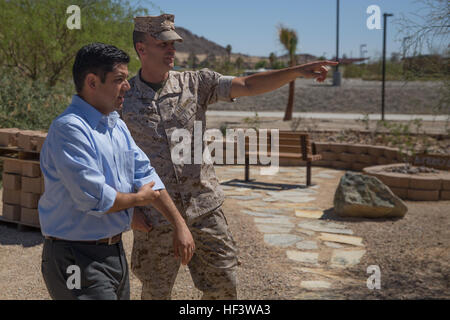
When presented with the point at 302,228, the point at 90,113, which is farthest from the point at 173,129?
the point at 302,228

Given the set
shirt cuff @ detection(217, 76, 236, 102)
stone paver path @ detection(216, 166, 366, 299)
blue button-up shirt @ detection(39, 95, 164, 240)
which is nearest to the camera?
blue button-up shirt @ detection(39, 95, 164, 240)

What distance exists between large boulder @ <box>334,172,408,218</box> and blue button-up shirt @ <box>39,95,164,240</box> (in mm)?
4753

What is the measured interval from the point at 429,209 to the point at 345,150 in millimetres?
3547

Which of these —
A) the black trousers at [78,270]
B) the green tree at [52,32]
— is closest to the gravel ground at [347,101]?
the green tree at [52,32]

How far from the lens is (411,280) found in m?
4.44

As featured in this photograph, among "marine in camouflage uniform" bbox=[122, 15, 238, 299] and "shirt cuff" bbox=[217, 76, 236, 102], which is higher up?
"shirt cuff" bbox=[217, 76, 236, 102]

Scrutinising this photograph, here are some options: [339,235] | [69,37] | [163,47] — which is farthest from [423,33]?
[69,37]

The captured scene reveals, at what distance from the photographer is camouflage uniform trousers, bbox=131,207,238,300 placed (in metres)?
2.89

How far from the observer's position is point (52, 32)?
33.9 feet

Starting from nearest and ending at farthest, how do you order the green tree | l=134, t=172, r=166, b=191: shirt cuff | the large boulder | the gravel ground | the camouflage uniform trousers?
l=134, t=172, r=166, b=191: shirt cuff, the camouflage uniform trousers, the large boulder, the green tree, the gravel ground

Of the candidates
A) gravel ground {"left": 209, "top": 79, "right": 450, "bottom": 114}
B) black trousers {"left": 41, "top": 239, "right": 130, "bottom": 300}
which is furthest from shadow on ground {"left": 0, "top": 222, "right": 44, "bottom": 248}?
gravel ground {"left": 209, "top": 79, "right": 450, "bottom": 114}

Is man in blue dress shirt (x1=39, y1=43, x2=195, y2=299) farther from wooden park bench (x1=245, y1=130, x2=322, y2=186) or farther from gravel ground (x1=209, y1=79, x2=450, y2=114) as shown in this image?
gravel ground (x1=209, y1=79, x2=450, y2=114)
